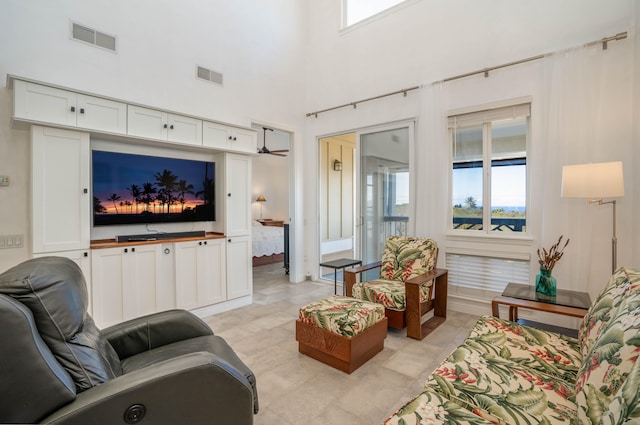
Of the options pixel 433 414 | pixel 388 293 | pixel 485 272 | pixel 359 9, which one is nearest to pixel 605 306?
pixel 433 414

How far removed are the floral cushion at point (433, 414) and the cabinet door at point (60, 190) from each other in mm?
2942

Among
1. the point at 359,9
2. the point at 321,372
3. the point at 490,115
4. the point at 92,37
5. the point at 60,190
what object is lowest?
the point at 321,372

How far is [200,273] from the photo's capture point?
3510 millimetres

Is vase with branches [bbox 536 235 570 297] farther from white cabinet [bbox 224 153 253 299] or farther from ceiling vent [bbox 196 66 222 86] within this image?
ceiling vent [bbox 196 66 222 86]

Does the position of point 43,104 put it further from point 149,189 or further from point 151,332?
point 151,332

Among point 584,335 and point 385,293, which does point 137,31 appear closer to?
point 385,293

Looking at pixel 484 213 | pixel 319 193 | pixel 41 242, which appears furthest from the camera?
pixel 319 193

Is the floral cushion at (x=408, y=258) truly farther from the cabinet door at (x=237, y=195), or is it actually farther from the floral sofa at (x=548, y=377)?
the cabinet door at (x=237, y=195)

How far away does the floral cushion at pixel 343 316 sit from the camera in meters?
2.32

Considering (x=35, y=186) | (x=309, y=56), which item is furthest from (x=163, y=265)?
(x=309, y=56)

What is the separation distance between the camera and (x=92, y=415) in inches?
40.1

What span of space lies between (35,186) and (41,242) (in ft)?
1.54

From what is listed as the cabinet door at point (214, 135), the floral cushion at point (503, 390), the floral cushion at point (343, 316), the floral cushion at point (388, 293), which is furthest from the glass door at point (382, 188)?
the floral cushion at point (503, 390)

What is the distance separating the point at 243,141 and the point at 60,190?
1.93 metres
